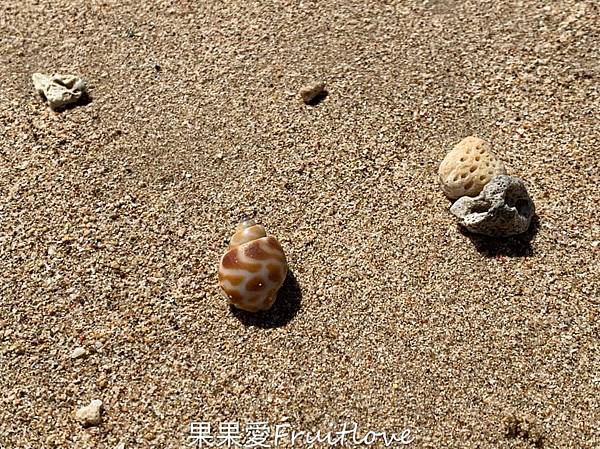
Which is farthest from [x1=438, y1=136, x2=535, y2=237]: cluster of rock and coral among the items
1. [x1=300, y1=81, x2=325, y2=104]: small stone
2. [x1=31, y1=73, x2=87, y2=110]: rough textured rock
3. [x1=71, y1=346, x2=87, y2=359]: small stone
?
[x1=31, y1=73, x2=87, y2=110]: rough textured rock

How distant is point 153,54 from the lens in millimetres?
3350

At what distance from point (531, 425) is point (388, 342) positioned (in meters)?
0.55

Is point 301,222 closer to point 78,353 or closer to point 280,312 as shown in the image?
point 280,312

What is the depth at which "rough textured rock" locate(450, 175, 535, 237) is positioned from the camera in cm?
254

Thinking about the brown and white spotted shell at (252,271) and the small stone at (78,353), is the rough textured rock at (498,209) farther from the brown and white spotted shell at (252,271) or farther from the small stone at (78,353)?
the small stone at (78,353)

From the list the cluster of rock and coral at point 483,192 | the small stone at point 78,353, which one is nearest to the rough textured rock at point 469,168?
the cluster of rock and coral at point 483,192

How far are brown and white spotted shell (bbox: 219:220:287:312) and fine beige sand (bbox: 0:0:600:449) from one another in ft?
0.35

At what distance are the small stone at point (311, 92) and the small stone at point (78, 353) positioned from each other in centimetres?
146

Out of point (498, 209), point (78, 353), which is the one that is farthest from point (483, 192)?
point (78, 353)

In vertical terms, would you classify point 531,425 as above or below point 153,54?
below

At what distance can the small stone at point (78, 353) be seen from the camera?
2.43 m

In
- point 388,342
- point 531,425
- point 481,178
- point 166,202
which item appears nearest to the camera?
point 531,425

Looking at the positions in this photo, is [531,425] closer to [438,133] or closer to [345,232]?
[345,232]

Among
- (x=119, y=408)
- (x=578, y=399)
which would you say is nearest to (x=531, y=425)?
(x=578, y=399)
